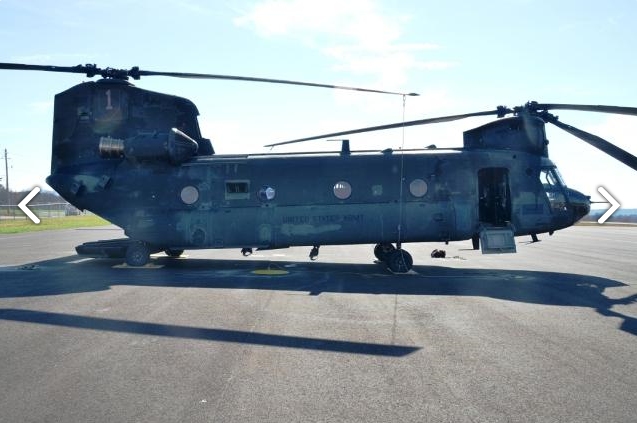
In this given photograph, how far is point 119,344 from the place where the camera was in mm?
6508

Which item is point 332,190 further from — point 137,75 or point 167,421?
point 167,421

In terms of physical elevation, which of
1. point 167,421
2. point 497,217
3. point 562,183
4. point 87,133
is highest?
point 87,133

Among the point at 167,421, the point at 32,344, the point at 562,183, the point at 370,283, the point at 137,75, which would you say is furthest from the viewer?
the point at 562,183

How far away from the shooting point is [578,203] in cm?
1490

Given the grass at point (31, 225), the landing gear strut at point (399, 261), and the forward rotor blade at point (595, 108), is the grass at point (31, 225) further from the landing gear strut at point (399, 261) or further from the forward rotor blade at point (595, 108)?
the forward rotor blade at point (595, 108)

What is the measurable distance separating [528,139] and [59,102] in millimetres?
15536

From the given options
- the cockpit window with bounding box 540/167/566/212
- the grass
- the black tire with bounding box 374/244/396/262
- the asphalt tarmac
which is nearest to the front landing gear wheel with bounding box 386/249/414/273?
the black tire with bounding box 374/244/396/262

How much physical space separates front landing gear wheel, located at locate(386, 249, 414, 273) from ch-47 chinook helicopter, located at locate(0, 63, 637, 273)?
1.4 inches

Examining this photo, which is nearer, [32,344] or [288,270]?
[32,344]

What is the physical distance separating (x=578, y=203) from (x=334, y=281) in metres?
8.48

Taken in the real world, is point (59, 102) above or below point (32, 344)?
above

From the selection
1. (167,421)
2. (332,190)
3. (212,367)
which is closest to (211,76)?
(332,190)

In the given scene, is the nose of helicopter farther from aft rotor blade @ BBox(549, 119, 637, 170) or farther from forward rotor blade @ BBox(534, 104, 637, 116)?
forward rotor blade @ BBox(534, 104, 637, 116)

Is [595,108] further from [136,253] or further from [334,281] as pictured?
[136,253]
